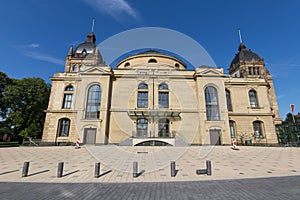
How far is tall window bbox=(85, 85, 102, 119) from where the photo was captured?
21.9 meters

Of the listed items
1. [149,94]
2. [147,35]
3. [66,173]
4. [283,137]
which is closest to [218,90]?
[149,94]

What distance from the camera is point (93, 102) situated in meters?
22.5

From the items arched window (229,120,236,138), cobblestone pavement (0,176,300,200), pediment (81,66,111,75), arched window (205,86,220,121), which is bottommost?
cobblestone pavement (0,176,300,200)

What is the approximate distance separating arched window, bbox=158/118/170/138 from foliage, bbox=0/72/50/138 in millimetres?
25494

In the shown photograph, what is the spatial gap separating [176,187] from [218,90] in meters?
21.2

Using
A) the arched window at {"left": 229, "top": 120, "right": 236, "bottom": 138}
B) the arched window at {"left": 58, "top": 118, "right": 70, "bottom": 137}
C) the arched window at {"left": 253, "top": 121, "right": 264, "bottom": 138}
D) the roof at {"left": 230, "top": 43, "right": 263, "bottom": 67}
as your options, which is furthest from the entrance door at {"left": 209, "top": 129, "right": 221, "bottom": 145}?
the roof at {"left": 230, "top": 43, "right": 263, "bottom": 67}

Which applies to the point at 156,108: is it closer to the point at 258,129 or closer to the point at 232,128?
the point at 232,128

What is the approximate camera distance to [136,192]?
4578mm

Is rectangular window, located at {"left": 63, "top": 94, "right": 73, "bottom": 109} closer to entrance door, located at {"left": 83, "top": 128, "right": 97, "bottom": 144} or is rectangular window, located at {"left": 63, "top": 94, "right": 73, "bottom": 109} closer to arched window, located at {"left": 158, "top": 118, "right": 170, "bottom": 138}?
entrance door, located at {"left": 83, "top": 128, "right": 97, "bottom": 144}

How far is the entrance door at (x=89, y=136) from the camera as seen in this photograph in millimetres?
20828

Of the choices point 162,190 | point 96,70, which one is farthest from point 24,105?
point 162,190

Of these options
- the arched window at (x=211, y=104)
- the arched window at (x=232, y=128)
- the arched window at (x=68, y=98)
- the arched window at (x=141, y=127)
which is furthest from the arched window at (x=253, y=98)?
the arched window at (x=68, y=98)

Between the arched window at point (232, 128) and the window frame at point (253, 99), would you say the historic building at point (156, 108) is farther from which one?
the arched window at point (232, 128)

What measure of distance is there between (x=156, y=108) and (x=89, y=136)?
10831 mm
